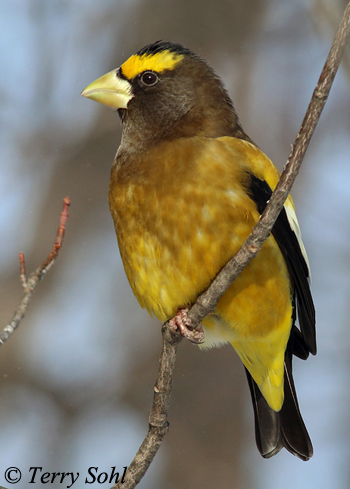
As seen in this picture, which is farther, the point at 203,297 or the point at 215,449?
the point at 215,449

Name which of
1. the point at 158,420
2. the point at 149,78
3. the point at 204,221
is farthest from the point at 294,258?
the point at 149,78

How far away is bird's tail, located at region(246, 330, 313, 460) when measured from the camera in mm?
3482

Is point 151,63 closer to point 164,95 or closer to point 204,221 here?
point 164,95

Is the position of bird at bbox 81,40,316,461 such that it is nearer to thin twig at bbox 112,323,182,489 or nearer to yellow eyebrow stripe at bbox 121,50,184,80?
yellow eyebrow stripe at bbox 121,50,184,80

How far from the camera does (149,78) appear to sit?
10.7ft

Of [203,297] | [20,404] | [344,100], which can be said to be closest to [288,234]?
[203,297]

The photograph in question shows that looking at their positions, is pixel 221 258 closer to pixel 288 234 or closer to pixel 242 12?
pixel 288 234

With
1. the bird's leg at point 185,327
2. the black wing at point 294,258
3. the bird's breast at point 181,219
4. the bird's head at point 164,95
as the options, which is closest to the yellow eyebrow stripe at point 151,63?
the bird's head at point 164,95

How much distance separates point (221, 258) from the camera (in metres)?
2.71

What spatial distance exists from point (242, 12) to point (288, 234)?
5027mm

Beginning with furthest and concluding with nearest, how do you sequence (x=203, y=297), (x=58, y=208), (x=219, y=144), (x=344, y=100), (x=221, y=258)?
1. (x=344, y=100)
2. (x=58, y=208)
3. (x=219, y=144)
4. (x=221, y=258)
5. (x=203, y=297)

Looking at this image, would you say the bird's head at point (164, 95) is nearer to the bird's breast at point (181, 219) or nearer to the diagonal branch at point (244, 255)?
the bird's breast at point (181, 219)

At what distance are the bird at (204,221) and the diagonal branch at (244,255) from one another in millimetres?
208

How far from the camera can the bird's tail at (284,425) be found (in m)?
3.48
